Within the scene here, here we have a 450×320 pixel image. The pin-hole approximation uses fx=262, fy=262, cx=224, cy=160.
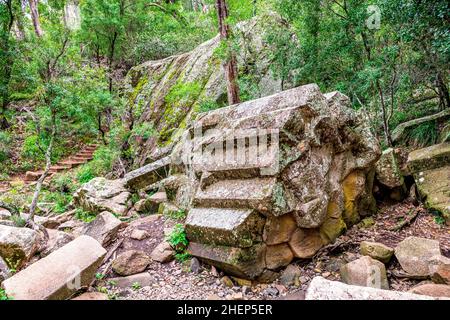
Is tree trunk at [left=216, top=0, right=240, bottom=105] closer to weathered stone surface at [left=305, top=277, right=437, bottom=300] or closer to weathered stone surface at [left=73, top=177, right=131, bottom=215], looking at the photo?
weathered stone surface at [left=73, top=177, right=131, bottom=215]

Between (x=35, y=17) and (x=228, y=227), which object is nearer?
(x=228, y=227)

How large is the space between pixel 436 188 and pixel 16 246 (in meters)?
6.28

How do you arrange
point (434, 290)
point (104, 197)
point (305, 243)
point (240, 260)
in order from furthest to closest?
point (104, 197) → point (305, 243) → point (240, 260) → point (434, 290)

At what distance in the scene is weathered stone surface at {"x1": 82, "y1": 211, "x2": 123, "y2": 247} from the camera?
436 centimetres

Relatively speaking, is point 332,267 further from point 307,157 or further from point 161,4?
point 161,4

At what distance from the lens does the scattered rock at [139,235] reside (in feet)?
14.7

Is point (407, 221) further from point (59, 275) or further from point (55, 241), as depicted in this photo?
point (55, 241)

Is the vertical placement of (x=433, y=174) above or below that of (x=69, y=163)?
above

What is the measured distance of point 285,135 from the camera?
3562mm

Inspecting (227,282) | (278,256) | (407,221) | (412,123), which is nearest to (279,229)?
(278,256)

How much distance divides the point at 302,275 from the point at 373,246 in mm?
972

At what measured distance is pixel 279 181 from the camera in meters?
3.38

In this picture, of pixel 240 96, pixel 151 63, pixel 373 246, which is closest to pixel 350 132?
pixel 373 246

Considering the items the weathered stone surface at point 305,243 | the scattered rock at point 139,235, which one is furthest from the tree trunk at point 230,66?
the weathered stone surface at point 305,243
